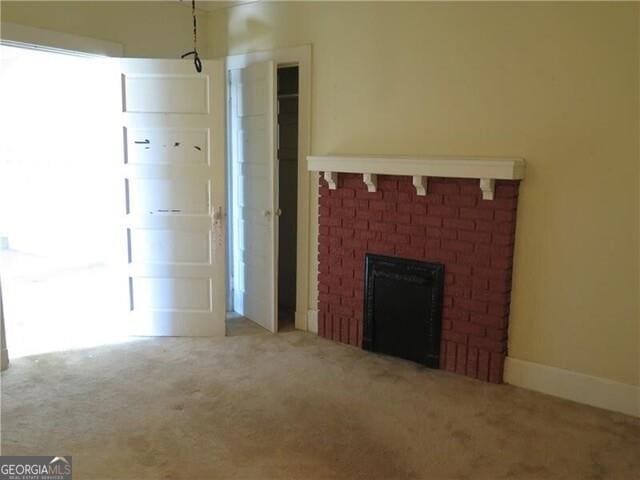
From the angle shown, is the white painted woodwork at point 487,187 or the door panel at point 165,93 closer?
the white painted woodwork at point 487,187

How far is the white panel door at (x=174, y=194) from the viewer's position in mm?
3764

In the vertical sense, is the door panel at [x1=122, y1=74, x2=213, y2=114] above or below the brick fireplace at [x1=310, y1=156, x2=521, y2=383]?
above

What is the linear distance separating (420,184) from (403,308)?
820 millimetres

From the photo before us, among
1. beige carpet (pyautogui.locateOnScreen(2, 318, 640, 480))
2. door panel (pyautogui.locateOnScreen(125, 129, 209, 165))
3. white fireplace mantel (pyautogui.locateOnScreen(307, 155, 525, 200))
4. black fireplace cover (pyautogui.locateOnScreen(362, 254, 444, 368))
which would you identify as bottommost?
beige carpet (pyautogui.locateOnScreen(2, 318, 640, 480))

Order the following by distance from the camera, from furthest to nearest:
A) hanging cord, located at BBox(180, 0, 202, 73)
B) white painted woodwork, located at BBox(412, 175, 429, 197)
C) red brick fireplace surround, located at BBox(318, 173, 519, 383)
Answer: hanging cord, located at BBox(180, 0, 202, 73) < white painted woodwork, located at BBox(412, 175, 429, 197) < red brick fireplace surround, located at BBox(318, 173, 519, 383)

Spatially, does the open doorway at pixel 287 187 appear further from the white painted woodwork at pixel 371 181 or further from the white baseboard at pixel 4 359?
the white baseboard at pixel 4 359

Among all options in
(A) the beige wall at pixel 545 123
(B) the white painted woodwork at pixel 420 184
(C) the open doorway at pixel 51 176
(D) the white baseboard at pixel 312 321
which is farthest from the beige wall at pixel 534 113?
(C) the open doorway at pixel 51 176

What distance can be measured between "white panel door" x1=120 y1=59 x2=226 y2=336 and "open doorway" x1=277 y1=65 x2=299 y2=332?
64cm

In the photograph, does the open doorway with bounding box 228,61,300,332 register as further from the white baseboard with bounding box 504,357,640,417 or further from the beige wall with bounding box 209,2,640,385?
the white baseboard with bounding box 504,357,640,417

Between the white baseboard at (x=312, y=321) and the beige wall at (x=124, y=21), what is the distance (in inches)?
88.3

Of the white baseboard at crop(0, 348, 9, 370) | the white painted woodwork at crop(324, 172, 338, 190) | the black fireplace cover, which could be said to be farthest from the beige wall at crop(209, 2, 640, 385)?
the white baseboard at crop(0, 348, 9, 370)

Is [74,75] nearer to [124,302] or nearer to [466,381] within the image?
[124,302]

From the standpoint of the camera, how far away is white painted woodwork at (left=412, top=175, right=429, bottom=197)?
3.28 meters

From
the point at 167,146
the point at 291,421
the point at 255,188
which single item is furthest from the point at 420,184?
the point at 167,146
